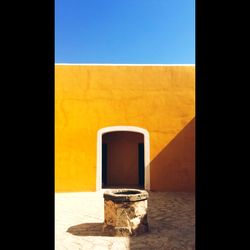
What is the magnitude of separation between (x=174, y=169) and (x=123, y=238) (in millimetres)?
5838

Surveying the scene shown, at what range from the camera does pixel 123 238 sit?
17.8 feet

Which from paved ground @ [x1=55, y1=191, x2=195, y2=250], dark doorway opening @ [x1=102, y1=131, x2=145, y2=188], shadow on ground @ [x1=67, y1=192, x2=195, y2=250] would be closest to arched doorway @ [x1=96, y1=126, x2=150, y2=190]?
dark doorway opening @ [x1=102, y1=131, x2=145, y2=188]

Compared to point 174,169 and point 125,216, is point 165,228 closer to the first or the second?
point 125,216

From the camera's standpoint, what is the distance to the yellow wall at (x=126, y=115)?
10.8 meters

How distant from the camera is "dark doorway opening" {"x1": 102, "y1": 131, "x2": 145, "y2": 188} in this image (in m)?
13.6

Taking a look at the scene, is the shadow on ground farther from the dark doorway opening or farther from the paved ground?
the dark doorway opening

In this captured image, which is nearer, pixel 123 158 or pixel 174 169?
pixel 174 169

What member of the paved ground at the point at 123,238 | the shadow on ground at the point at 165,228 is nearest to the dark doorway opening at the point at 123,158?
the paved ground at the point at 123,238

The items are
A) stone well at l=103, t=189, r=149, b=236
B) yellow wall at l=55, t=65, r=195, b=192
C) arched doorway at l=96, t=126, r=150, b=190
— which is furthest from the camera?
arched doorway at l=96, t=126, r=150, b=190

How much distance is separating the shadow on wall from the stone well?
5.14 metres

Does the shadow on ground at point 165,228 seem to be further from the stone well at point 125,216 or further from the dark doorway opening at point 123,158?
the dark doorway opening at point 123,158

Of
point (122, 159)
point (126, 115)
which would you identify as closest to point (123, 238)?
point (126, 115)
